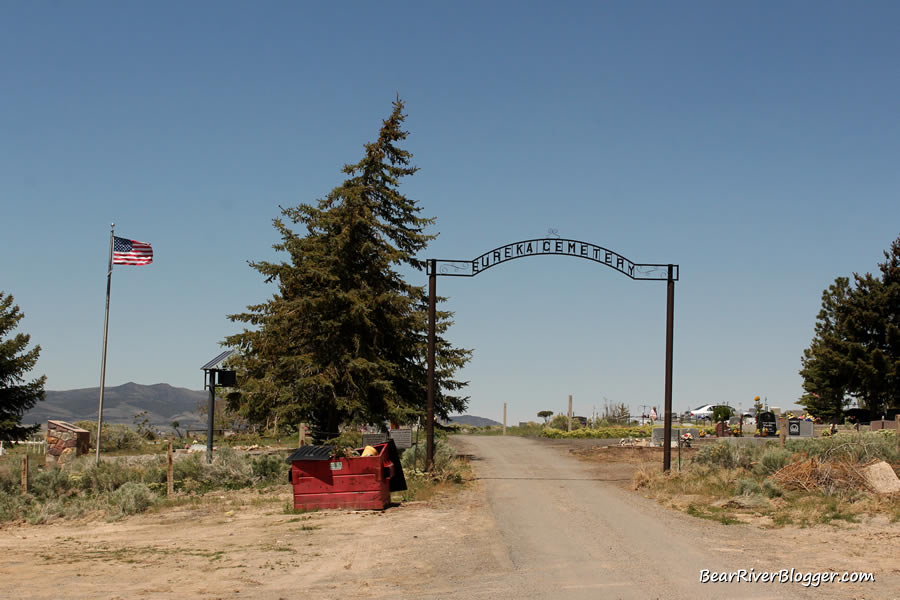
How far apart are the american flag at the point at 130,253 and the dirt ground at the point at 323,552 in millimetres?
13586

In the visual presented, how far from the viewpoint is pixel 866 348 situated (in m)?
49.0

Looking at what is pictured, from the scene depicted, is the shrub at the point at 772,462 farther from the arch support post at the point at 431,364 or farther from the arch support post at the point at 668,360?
the arch support post at the point at 431,364

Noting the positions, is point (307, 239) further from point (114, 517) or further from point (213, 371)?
point (114, 517)

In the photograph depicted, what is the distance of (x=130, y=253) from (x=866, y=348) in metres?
40.3

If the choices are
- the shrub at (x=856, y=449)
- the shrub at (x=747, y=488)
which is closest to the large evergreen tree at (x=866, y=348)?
the shrub at (x=856, y=449)

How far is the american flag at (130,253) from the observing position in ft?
98.3

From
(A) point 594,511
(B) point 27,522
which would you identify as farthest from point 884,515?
(B) point 27,522

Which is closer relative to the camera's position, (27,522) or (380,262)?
(27,522)

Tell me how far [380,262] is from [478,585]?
19212mm

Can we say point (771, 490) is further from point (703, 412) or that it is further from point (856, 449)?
point (703, 412)

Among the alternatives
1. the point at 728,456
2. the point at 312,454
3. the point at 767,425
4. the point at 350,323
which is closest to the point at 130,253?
the point at 350,323

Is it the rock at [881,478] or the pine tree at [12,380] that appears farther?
the pine tree at [12,380]

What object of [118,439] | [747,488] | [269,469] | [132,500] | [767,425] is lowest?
[118,439]

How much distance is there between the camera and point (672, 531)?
14438 millimetres
